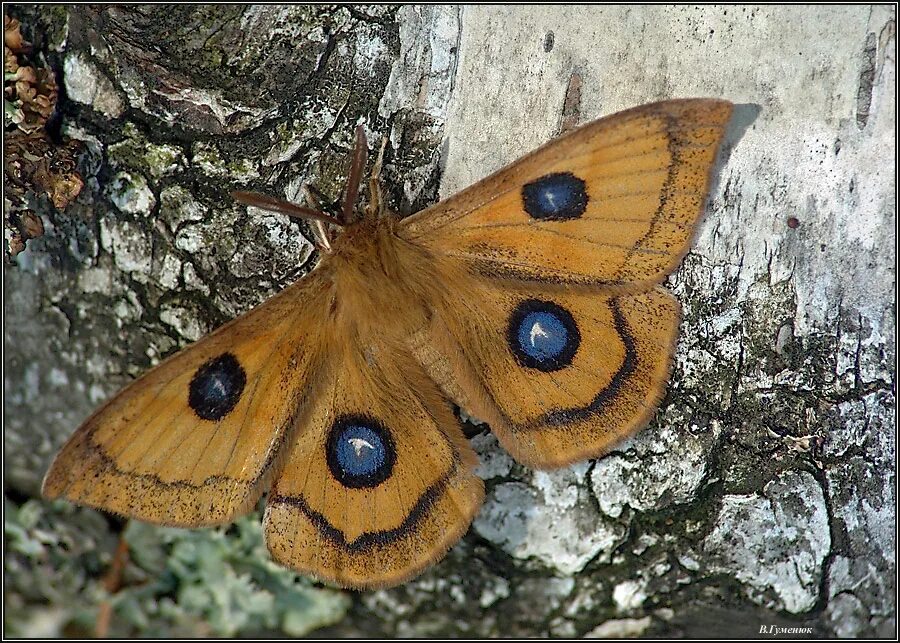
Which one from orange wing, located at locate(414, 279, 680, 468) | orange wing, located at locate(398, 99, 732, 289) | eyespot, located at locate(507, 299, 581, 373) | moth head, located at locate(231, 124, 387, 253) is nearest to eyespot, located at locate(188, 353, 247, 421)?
moth head, located at locate(231, 124, 387, 253)

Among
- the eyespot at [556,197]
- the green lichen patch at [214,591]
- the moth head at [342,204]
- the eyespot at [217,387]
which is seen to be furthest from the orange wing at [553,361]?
the green lichen patch at [214,591]

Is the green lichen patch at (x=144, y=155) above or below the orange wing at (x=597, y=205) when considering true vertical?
above

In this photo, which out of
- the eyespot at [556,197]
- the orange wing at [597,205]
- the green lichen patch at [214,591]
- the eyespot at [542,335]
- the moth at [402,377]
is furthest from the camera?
the green lichen patch at [214,591]

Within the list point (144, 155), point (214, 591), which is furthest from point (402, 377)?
point (214, 591)

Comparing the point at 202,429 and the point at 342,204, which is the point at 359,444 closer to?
the point at 202,429

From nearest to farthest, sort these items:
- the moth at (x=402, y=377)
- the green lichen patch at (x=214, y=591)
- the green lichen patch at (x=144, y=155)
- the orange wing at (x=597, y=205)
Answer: the orange wing at (x=597, y=205)
the moth at (x=402, y=377)
the green lichen patch at (x=144, y=155)
the green lichen patch at (x=214, y=591)

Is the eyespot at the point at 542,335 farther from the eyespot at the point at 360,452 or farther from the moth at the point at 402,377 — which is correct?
the eyespot at the point at 360,452

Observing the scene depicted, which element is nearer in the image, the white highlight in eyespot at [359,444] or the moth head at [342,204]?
the moth head at [342,204]

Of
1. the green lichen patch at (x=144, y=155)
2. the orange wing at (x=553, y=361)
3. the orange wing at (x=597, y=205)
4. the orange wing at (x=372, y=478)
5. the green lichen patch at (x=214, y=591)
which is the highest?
the green lichen patch at (x=144, y=155)
